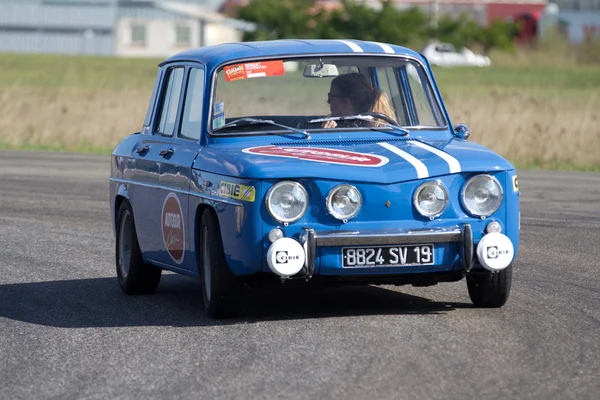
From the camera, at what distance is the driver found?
845cm

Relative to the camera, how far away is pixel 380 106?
8.52 meters

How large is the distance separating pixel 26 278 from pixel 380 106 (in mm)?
3020

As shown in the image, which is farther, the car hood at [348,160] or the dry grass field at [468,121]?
the dry grass field at [468,121]

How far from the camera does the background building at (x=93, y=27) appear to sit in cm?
10381

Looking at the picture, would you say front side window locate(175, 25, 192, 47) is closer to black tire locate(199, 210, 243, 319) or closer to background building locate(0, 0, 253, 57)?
background building locate(0, 0, 253, 57)

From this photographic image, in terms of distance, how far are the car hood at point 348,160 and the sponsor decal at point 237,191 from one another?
2.4 inches

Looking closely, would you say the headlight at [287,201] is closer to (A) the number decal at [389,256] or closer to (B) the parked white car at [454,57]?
(A) the number decal at [389,256]

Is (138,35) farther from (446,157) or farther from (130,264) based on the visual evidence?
(446,157)

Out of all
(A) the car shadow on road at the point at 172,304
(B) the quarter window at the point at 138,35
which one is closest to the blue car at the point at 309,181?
(A) the car shadow on road at the point at 172,304

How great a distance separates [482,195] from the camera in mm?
7312

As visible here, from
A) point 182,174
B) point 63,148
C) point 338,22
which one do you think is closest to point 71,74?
point 338,22

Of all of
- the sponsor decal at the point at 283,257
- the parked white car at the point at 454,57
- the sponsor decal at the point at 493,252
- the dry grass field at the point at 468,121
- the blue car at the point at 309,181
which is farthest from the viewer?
the parked white car at the point at 454,57

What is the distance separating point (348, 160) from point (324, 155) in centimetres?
16

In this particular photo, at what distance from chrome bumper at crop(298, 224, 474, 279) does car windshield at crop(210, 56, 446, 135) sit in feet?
3.98
